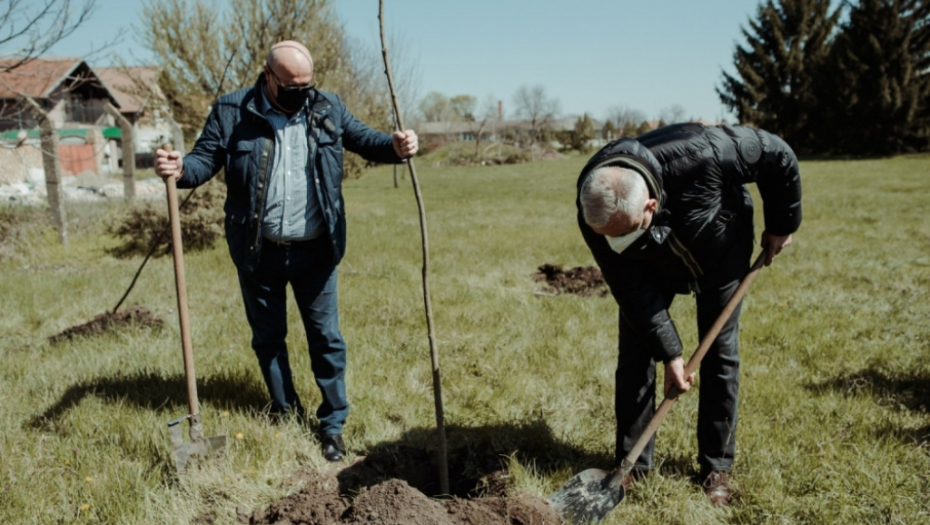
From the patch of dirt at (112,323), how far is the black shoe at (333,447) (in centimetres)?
260

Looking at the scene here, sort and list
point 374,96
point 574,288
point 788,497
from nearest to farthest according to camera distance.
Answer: point 788,497 < point 574,288 < point 374,96

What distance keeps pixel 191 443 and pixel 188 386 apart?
0.94 feet

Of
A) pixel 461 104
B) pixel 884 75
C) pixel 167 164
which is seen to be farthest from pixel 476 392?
pixel 461 104

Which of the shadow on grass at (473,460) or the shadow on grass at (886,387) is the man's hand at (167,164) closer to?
the shadow on grass at (473,460)

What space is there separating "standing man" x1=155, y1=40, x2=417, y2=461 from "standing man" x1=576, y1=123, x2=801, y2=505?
1138 mm

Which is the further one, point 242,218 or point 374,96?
point 374,96

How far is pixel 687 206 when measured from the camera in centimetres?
264

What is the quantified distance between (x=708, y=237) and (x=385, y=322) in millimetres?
3435

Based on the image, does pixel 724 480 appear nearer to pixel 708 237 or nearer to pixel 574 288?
pixel 708 237

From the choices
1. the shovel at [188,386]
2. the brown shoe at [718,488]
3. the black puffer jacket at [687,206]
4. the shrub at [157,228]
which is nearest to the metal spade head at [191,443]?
the shovel at [188,386]

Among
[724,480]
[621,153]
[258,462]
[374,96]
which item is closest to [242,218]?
[258,462]

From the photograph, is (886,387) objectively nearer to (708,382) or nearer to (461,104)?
(708,382)

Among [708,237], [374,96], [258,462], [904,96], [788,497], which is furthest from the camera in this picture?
[904,96]

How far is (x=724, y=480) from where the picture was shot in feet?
10.1
